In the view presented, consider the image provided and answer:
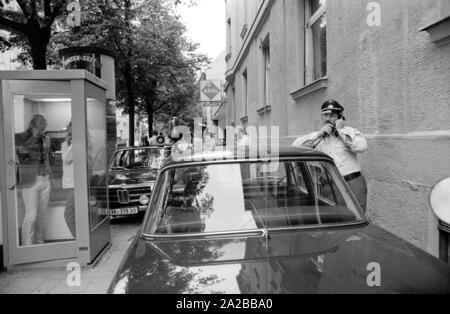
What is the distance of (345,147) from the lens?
15.2ft

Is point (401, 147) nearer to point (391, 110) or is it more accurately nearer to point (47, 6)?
point (391, 110)

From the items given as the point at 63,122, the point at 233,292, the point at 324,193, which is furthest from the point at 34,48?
the point at 233,292

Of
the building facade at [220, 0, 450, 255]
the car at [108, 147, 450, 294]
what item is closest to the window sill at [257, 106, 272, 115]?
the building facade at [220, 0, 450, 255]

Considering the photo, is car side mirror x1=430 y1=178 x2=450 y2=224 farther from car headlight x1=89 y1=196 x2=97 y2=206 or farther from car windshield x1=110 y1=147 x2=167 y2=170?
car windshield x1=110 y1=147 x2=167 y2=170

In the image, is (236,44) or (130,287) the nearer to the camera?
(130,287)

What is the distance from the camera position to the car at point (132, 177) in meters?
7.55

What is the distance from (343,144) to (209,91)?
7.34m

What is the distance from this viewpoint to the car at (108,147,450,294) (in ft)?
6.40

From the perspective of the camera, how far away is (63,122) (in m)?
5.51

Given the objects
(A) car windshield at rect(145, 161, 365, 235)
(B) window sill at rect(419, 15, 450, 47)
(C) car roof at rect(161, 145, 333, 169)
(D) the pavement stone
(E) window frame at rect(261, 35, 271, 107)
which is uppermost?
(E) window frame at rect(261, 35, 271, 107)

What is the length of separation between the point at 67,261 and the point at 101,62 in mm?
5626

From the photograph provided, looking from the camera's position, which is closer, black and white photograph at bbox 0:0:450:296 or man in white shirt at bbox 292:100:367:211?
black and white photograph at bbox 0:0:450:296

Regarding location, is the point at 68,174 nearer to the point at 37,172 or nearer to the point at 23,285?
the point at 37,172

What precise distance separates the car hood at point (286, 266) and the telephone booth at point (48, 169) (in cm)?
282
